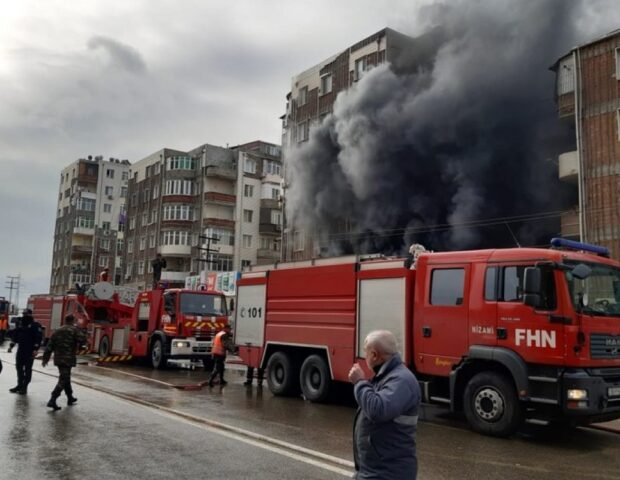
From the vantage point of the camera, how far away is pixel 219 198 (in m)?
50.6

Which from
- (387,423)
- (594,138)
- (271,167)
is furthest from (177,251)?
(387,423)

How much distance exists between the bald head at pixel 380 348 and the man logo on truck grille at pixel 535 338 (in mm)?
4724

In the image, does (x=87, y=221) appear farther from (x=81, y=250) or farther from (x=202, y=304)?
(x=202, y=304)

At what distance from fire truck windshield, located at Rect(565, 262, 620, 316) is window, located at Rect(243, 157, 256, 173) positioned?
153 ft

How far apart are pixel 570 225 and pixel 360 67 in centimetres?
1457

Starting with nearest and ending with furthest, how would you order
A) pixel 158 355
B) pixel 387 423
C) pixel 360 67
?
pixel 387 423 < pixel 158 355 < pixel 360 67

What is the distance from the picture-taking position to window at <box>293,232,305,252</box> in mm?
32006

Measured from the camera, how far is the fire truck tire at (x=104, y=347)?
20.2 m

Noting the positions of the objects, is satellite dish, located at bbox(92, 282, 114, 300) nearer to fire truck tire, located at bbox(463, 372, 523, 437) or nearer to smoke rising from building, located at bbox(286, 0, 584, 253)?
smoke rising from building, located at bbox(286, 0, 584, 253)

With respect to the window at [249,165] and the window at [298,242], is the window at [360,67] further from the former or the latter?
the window at [249,165]

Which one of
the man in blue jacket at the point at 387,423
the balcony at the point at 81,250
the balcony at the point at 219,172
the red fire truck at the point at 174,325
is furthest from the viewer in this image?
the balcony at the point at 81,250

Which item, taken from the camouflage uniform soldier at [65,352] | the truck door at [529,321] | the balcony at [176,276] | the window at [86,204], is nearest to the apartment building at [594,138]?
the truck door at [529,321]

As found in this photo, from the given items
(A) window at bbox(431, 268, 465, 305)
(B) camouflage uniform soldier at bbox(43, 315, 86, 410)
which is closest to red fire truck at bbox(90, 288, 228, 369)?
(B) camouflage uniform soldier at bbox(43, 315, 86, 410)

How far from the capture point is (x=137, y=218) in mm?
55969
